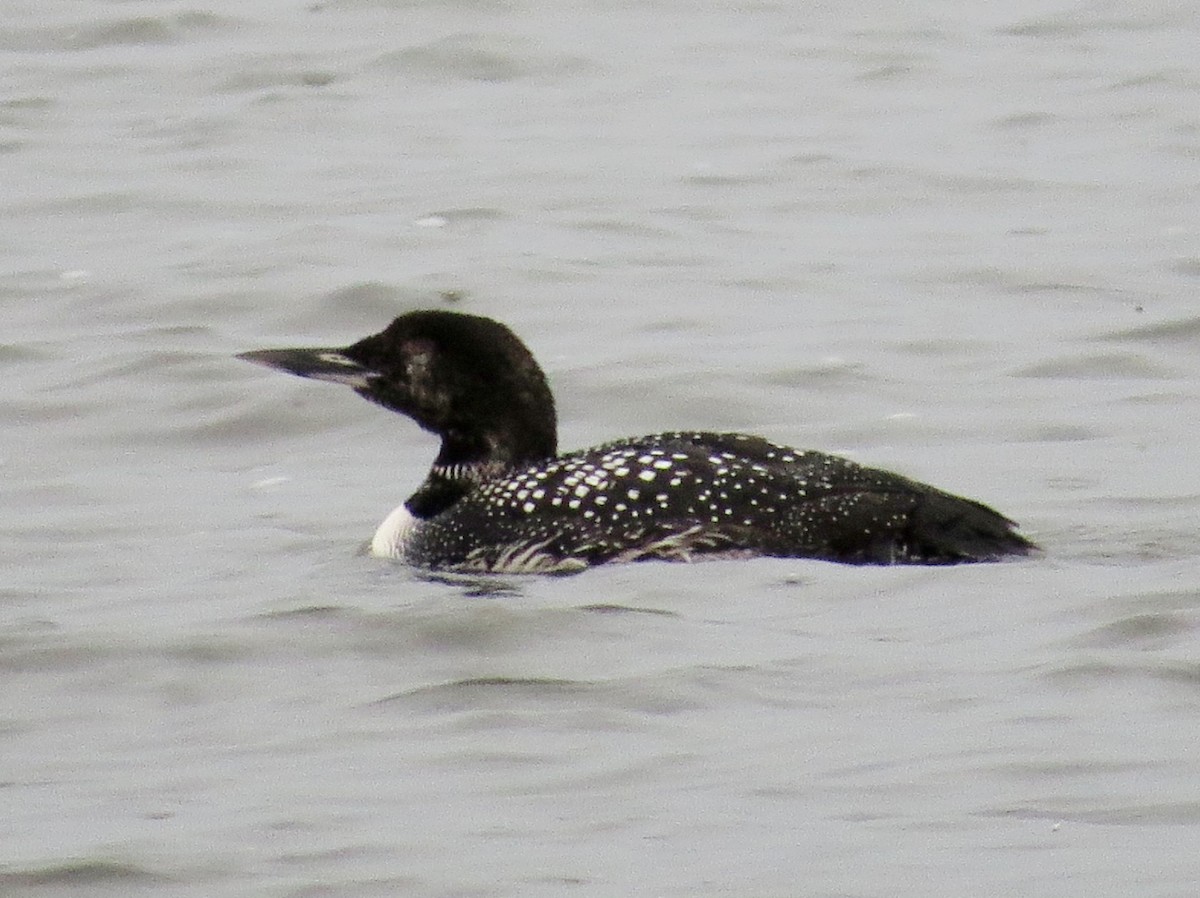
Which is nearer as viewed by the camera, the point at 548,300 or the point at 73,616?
the point at 73,616

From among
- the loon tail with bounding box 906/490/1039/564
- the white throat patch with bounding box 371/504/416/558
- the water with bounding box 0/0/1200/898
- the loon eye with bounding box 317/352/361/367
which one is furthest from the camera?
the loon eye with bounding box 317/352/361/367

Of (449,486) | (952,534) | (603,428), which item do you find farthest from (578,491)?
(603,428)

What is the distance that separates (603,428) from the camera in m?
8.55

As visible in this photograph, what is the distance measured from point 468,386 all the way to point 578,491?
0.50 metres

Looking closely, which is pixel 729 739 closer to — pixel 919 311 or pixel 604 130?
pixel 919 311

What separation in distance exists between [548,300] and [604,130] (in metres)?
2.75

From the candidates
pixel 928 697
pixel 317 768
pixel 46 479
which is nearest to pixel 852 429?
pixel 46 479

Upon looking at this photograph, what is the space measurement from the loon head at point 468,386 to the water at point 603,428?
373 mm

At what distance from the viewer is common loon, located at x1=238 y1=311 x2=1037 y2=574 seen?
6418 mm

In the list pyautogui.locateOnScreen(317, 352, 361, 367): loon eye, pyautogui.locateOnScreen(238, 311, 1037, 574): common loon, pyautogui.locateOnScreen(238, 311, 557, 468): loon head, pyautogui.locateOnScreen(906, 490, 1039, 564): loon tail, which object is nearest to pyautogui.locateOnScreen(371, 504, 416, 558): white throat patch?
pyautogui.locateOnScreen(238, 311, 1037, 574): common loon

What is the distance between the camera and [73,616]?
21.2ft

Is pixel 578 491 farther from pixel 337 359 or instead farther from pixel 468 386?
pixel 337 359

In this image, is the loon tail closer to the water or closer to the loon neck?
the water

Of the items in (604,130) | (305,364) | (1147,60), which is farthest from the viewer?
(1147,60)
